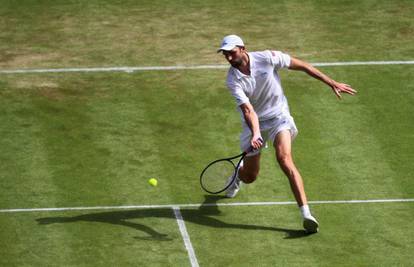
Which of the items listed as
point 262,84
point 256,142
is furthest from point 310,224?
point 262,84

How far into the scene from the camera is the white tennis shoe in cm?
1504

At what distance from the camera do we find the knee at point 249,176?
16.1m

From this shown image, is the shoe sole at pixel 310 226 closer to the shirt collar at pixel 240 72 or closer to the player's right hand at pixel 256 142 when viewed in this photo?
the player's right hand at pixel 256 142

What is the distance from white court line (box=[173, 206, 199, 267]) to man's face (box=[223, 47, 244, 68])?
2.07 m

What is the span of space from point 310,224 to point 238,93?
6.02 ft

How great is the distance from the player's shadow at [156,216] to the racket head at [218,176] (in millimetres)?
359

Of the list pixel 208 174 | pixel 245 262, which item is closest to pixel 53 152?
pixel 208 174

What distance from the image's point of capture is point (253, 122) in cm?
1501

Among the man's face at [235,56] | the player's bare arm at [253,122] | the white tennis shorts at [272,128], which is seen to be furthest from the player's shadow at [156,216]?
the man's face at [235,56]

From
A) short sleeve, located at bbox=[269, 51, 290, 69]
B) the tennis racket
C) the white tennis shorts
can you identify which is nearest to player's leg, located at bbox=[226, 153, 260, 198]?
the white tennis shorts

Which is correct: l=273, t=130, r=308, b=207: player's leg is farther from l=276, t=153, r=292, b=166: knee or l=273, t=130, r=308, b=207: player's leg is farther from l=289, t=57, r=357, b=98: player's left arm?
l=289, t=57, r=357, b=98: player's left arm

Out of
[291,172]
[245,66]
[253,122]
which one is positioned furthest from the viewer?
[245,66]

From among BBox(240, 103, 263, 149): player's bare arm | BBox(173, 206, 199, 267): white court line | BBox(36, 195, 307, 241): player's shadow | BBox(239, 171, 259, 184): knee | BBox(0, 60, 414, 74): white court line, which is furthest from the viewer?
BBox(0, 60, 414, 74): white court line

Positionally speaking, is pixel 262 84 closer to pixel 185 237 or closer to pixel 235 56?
pixel 235 56
